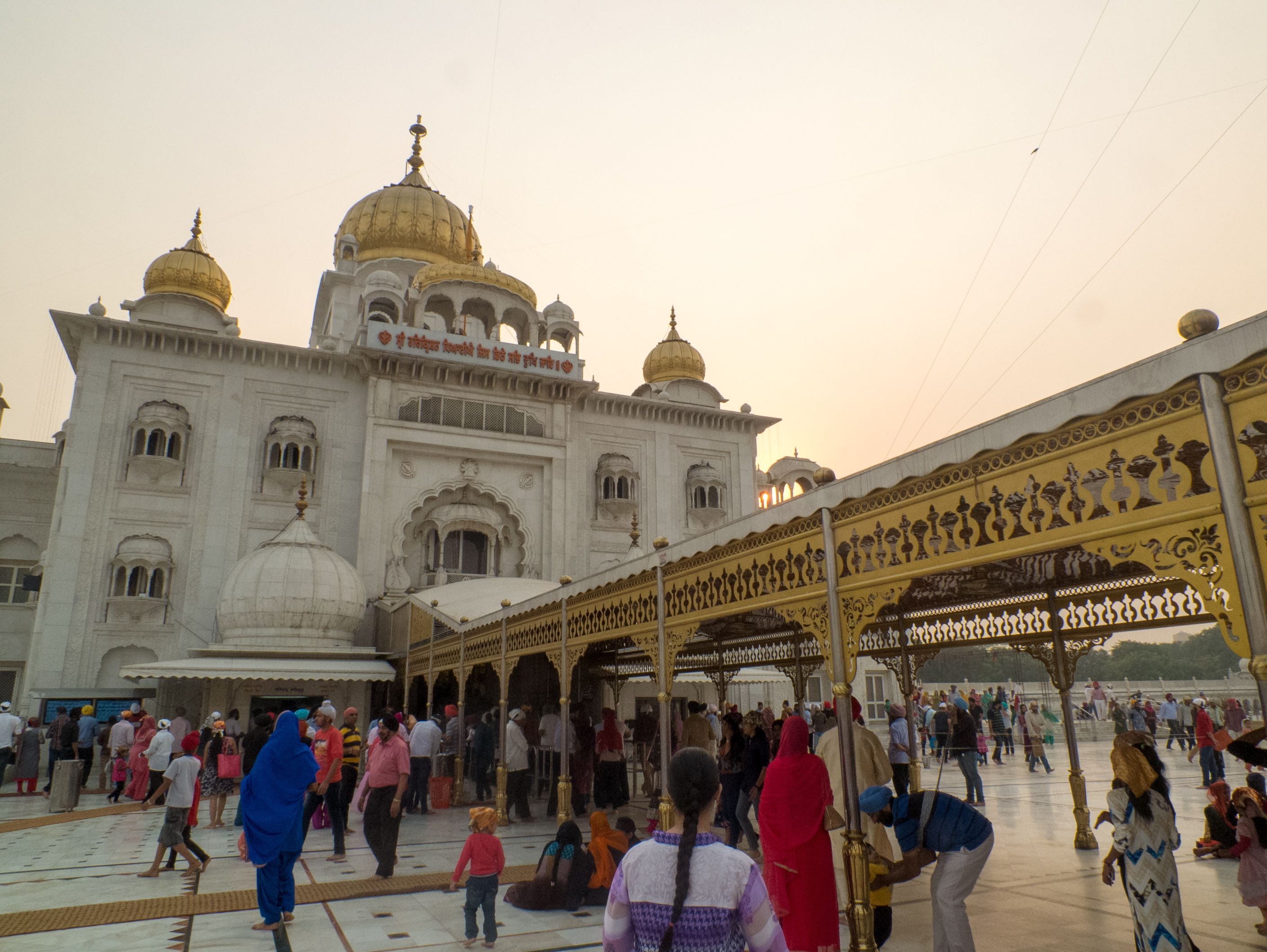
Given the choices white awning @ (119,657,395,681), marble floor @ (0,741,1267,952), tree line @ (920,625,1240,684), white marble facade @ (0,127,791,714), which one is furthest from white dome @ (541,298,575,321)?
tree line @ (920,625,1240,684)

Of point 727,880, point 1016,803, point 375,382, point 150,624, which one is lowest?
point 1016,803

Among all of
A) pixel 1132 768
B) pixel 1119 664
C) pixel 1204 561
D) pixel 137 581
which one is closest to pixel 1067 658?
pixel 1132 768

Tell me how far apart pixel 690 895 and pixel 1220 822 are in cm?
659

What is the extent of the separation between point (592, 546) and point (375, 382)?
7505 mm

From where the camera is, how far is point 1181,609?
24.3 feet

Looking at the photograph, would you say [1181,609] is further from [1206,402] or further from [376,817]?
[376,817]

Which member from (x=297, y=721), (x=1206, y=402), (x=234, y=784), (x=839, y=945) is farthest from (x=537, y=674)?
(x=1206, y=402)

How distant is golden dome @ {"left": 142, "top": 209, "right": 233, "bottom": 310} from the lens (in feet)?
69.8

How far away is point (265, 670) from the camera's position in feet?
52.4

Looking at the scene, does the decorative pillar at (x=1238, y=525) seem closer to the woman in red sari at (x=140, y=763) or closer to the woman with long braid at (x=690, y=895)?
the woman with long braid at (x=690, y=895)

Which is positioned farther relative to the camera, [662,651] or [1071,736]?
[1071,736]

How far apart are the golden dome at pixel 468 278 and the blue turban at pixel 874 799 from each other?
21.9 metres

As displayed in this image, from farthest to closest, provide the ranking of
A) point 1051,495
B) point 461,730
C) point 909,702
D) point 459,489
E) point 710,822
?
point 459,489, point 461,730, point 909,702, point 1051,495, point 710,822

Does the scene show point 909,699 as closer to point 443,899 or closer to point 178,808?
point 443,899
